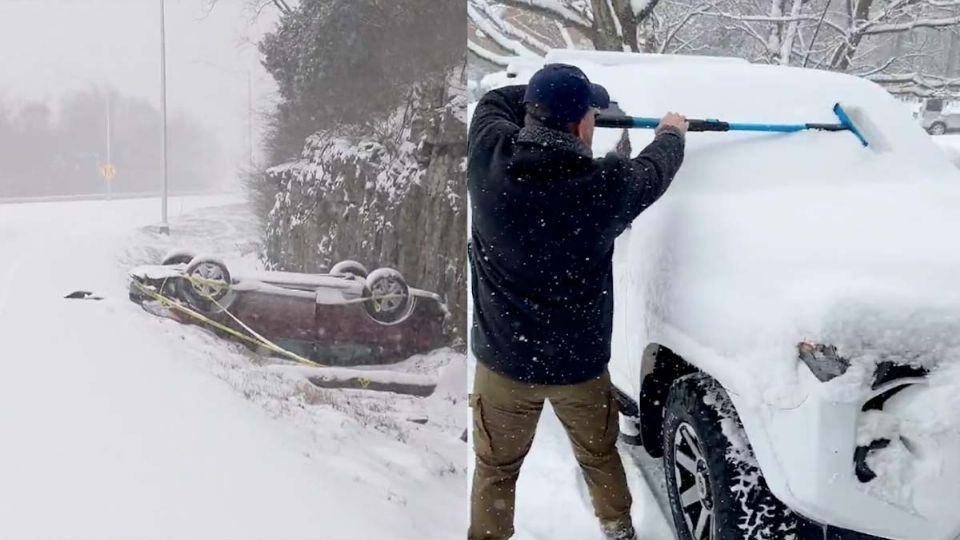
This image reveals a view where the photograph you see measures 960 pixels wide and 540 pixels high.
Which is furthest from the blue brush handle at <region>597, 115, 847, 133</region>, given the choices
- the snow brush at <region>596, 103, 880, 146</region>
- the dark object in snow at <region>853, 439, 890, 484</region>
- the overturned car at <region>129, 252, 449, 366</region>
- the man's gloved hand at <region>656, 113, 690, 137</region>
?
the dark object in snow at <region>853, 439, 890, 484</region>

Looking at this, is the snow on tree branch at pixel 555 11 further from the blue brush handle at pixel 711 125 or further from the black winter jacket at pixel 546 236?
the black winter jacket at pixel 546 236

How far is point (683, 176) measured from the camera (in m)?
3.30

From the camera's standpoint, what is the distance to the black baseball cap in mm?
2566

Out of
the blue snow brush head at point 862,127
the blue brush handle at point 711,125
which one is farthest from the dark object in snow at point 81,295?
the blue snow brush head at point 862,127

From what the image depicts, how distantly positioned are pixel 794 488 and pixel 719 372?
16.7 inches

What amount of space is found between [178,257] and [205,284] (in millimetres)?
128

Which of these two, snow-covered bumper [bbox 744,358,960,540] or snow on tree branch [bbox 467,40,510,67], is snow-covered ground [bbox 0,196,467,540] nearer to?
snow-covered bumper [bbox 744,358,960,540]

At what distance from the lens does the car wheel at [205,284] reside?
2693 millimetres

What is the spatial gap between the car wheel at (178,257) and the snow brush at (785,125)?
1610 mm

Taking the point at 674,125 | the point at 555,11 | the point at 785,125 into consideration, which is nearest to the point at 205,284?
the point at 674,125

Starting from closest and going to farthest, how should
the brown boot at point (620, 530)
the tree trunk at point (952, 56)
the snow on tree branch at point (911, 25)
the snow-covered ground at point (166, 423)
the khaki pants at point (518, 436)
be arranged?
the snow-covered ground at point (166, 423)
the khaki pants at point (518, 436)
the brown boot at point (620, 530)
the snow on tree branch at point (911, 25)
the tree trunk at point (952, 56)

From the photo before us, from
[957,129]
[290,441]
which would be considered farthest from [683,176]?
[957,129]

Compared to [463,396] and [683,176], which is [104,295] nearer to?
[463,396]

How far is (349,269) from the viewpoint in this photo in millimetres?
2867
